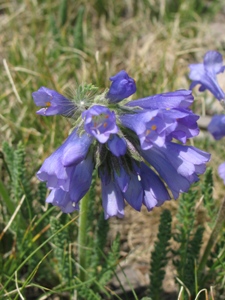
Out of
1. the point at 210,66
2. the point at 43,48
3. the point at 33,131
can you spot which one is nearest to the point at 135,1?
the point at 43,48

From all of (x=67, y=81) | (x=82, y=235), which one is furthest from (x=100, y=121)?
(x=67, y=81)

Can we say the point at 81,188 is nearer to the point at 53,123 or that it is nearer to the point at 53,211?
the point at 53,211

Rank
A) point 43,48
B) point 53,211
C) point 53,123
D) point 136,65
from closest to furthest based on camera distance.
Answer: point 53,211, point 53,123, point 43,48, point 136,65

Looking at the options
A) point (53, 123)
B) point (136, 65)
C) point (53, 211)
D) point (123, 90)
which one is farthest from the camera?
point (136, 65)

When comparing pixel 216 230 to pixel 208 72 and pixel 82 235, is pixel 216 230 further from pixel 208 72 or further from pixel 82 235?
pixel 208 72

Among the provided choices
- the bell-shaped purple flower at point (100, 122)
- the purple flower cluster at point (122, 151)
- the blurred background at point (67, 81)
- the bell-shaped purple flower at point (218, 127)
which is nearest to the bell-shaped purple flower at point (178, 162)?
the purple flower cluster at point (122, 151)

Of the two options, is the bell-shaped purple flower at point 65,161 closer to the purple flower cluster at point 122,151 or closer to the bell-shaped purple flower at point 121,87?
the purple flower cluster at point 122,151
